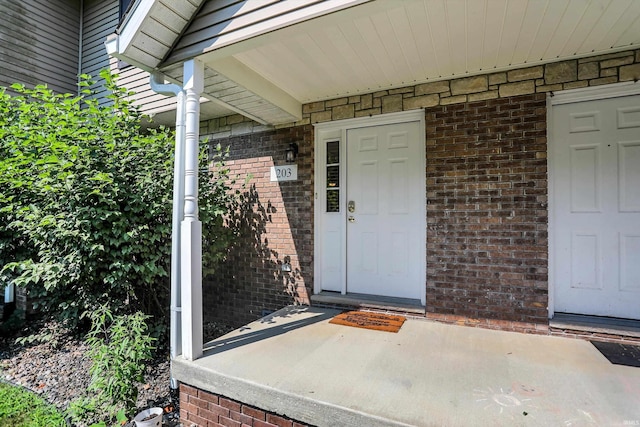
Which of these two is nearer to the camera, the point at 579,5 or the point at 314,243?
the point at 579,5

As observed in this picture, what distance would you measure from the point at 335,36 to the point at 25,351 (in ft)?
16.9

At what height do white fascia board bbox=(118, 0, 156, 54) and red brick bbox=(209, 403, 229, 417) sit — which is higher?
white fascia board bbox=(118, 0, 156, 54)

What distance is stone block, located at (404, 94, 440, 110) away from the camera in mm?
3404

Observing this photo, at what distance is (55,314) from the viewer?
12.9 ft

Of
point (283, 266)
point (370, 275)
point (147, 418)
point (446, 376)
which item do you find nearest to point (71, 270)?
point (147, 418)

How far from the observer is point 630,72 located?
9.09 feet

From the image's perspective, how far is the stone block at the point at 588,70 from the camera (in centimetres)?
286

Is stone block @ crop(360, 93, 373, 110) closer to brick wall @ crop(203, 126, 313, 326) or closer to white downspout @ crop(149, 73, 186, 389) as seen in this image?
brick wall @ crop(203, 126, 313, 326)

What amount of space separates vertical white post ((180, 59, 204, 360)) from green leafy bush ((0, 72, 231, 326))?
932mm

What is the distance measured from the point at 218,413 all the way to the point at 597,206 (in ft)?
12.1

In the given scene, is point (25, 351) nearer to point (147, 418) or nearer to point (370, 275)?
point (147, 418)

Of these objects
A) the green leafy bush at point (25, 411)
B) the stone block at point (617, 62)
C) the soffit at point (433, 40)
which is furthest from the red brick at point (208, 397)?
the stone block at point (617, 62)

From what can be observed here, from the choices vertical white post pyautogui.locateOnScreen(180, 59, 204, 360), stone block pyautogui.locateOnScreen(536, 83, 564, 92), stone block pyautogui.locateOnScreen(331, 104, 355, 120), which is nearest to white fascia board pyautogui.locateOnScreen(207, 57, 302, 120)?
vertical white post pyautogui.locateOnScreen(180, 59, 204, 360)

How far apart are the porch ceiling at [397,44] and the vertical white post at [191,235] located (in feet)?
0.89
